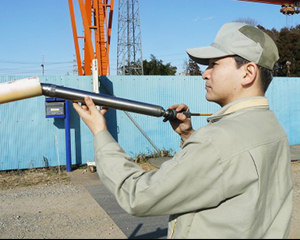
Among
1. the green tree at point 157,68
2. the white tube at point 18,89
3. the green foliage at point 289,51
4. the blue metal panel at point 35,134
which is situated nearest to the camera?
the white tube at point 18,89

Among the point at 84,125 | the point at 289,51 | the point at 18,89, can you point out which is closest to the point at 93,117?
the point at 18,89

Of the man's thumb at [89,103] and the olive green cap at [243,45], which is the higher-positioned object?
the olive green cap at [243,45]

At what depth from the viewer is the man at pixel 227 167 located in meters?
1.11

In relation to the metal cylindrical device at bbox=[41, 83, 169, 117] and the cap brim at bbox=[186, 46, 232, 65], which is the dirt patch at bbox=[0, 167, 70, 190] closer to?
the metal cylindrical device at bbox=[41, 83, 169, 117]

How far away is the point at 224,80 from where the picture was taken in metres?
1.38

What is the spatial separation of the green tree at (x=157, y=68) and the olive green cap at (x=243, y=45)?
30.4 metres

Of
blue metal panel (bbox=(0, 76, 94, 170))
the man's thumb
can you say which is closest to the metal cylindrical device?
the man's thumb

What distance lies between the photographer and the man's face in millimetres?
1359

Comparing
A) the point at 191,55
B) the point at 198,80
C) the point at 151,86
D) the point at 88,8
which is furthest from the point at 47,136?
the point at 191,55

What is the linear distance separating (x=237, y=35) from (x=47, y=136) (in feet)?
22.5

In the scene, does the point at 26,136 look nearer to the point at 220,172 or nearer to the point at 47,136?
the point at 47,136

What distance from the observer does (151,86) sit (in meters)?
8.47

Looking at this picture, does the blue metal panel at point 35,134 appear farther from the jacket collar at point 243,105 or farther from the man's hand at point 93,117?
the jacket collar at point 243,105

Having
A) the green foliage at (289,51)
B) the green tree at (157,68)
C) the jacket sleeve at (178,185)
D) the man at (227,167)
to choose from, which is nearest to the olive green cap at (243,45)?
the man at (227,167)
